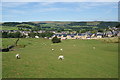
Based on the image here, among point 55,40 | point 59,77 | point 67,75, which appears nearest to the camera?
point 59,77

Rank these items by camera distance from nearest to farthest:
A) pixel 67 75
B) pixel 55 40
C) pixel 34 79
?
1. pixel 34 79
2. pixel 67 75
3. pixel 55 40

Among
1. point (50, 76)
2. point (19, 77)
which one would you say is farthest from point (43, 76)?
point (19, 77)

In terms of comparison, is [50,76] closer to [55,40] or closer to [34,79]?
[34,79]

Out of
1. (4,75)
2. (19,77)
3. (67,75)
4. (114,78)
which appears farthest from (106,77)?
(4,75)

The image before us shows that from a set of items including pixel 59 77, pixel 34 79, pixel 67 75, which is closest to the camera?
pixel 34 79

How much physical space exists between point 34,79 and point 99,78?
8.09 metres

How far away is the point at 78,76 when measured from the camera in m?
20.2

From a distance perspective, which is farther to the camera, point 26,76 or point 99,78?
point 99,78

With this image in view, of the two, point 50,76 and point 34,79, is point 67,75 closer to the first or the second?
point 50,76

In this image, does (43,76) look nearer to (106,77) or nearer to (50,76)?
(50,76)

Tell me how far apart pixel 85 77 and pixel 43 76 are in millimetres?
5150

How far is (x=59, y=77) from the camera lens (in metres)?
19.2

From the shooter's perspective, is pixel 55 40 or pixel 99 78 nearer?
pixel 99 78

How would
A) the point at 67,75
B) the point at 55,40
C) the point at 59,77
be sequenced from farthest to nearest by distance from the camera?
the point at 55,40
the point at 67,75
the point at 59,77
